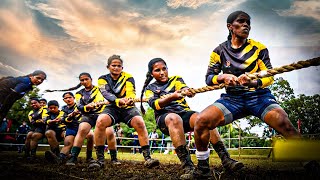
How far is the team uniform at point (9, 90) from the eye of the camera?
2.26 meters

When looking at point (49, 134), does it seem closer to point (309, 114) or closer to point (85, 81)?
point (85, 81)

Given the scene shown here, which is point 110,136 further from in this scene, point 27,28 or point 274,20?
point 274,20

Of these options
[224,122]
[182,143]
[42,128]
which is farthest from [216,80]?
[42,128]

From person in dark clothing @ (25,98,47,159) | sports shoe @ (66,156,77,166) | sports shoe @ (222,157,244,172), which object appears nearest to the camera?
sports shoe @ (222,157,244,172)

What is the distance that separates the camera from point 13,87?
2342 millimetres

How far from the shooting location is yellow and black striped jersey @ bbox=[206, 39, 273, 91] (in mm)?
1461

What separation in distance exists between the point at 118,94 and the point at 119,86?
69 mm

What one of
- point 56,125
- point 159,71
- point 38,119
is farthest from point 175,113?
point 38,119

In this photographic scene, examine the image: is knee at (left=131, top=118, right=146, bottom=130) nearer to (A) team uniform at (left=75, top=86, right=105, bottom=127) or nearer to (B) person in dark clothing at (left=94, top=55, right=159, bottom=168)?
(B) person in dark clothing at (left=94, top=55, right=159, bottom=168)

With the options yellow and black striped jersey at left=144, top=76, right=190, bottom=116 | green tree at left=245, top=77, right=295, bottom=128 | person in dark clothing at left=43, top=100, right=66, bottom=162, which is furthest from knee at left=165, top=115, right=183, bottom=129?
person in dark clothing at left=43, top=100, right=66, bottom=162

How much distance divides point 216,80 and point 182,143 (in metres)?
0.44

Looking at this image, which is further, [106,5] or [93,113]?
[93,113]

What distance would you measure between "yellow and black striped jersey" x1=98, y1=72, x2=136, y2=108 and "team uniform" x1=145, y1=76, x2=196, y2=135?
0.37m

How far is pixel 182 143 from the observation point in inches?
68.0
